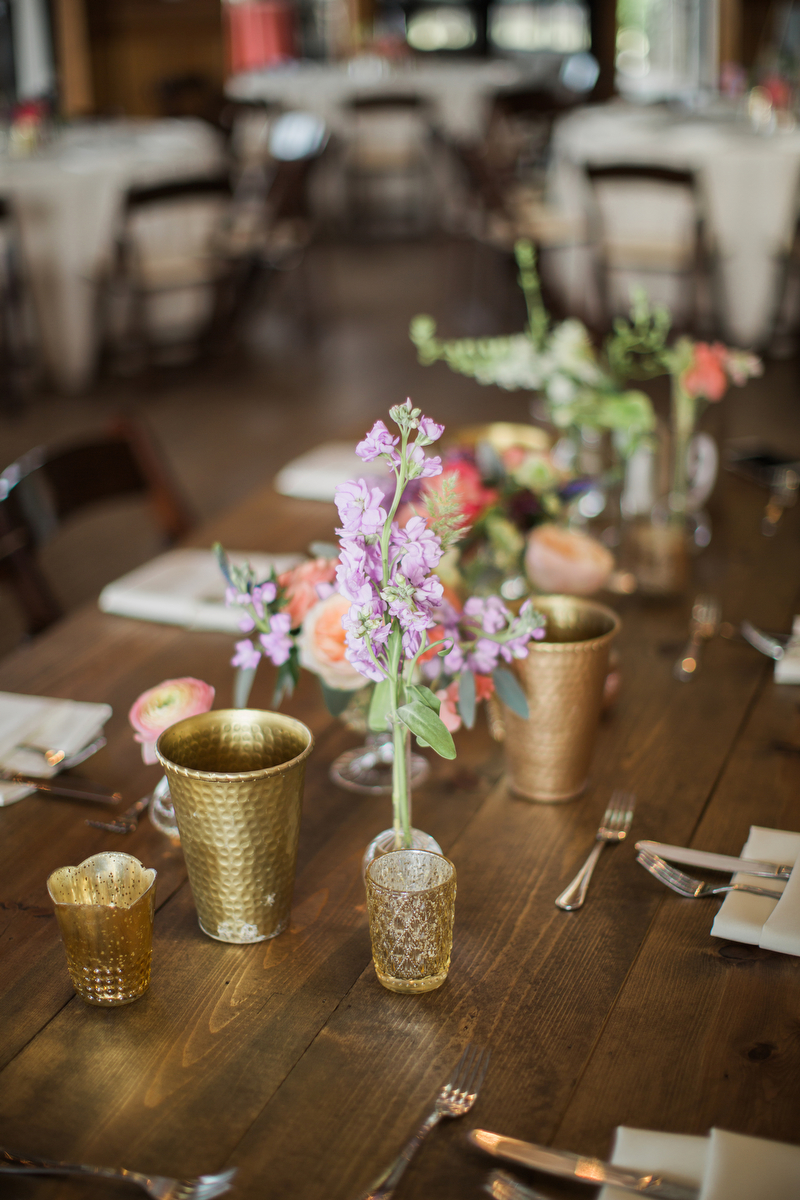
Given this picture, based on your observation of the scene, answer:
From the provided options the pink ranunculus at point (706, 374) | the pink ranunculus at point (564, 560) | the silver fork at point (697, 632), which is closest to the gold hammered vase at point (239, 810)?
the pink ranunculus at point (564, 560)

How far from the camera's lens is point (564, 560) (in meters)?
1.34

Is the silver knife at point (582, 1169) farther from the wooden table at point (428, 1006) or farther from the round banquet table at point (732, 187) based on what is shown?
the round banquet table at point (732, 187)

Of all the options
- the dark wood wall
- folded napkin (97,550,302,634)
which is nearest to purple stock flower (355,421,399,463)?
folded napkin (97,550,302,634)

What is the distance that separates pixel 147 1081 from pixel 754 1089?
15.7 inches

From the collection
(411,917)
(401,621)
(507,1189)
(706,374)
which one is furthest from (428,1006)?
(706,374)

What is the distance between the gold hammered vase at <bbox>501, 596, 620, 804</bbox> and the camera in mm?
1030

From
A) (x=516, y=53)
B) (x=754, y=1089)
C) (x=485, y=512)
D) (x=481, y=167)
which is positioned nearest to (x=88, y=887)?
(x=754, y=1089)

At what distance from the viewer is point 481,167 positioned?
5250 mm

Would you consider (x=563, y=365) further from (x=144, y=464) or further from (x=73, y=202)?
(x=73, y=202)

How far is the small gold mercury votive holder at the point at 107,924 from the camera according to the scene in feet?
2.69

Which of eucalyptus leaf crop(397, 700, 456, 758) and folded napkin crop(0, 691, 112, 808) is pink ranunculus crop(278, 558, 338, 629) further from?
folded napkin crop(0, 691, 112, 808)

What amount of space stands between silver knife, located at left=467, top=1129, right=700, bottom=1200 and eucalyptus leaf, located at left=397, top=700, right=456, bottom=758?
26 cm

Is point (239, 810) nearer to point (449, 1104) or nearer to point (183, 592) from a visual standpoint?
point (449, 1104)

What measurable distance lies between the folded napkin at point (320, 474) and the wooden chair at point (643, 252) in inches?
112
